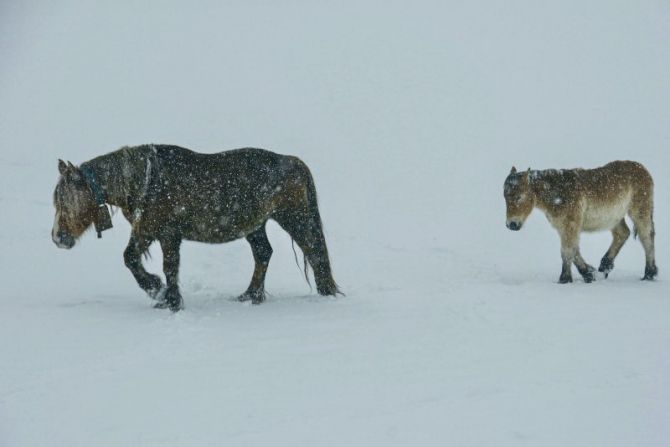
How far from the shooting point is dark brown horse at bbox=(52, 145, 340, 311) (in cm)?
705

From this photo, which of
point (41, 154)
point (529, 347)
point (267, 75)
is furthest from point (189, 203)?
point (267, 75)

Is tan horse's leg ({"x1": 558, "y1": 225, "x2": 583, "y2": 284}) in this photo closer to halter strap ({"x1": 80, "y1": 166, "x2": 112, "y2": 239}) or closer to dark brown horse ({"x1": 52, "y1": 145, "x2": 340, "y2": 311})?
dark brown horse ({"x1": 52, "y1": 145, "x2": 340, "y2": 311})

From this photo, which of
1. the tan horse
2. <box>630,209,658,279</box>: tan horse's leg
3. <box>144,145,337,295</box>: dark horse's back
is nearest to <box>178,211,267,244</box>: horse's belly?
<box>144,145,337,295</box>: dark horse's back

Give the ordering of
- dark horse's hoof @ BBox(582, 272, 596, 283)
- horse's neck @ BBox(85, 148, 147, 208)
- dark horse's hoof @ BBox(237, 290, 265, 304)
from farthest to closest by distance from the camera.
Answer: dark horse's hoof @ BBox(582, 272, 596, 283) < dark horse's hoof @ BBox(237, 290, 265, 304) < horse's neck @ BBox(85, 148, 147, 208)

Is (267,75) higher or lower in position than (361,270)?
higher

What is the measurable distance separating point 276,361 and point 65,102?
24.2m

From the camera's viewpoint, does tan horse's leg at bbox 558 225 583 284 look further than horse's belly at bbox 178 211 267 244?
Yes

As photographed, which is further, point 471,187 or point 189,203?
point 471,187

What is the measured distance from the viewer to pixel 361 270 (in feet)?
34.7

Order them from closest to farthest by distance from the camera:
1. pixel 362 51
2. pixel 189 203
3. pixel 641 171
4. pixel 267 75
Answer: pixel 189 203, pixel 641 171, pixel 267 75, pixel 362 51

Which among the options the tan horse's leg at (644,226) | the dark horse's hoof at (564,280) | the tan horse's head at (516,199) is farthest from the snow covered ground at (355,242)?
the tan horse's head at (516,199)

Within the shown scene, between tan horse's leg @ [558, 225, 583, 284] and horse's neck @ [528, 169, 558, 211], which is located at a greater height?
horse's neck @ [528, 169, 558, 211]

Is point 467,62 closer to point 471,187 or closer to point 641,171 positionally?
point 471,187

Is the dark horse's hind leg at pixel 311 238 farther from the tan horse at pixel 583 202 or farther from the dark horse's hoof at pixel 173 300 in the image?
the tan horse at pixel 583 202
